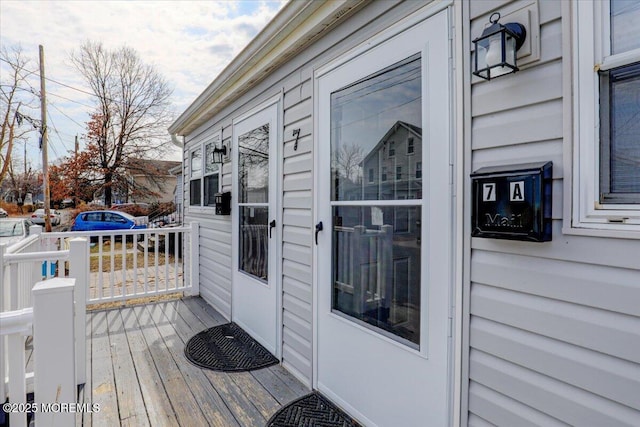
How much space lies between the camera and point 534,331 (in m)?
1.22

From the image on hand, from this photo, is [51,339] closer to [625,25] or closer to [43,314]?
[43,314]

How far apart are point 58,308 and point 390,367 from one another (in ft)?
4.96

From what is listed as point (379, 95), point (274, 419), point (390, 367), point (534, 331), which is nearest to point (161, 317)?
point (274, 419)

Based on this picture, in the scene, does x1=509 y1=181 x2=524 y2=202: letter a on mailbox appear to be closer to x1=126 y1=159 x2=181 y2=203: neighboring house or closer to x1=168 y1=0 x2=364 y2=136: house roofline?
x1=168 y1=0 x2=364 y2=136: house roofline

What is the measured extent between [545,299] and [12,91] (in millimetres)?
18199

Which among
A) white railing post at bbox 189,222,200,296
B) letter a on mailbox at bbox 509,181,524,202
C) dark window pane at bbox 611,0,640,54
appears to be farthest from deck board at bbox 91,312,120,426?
dark window pane at bbox 611,0,640,54

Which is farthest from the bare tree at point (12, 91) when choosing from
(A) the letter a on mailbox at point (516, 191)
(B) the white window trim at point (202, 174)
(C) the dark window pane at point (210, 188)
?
(A) the letter a on mailbox at point (516, 191)

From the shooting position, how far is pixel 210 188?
462 centimetres

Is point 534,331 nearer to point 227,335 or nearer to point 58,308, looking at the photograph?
point 58,308

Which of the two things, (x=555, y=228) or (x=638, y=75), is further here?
(x=555, y=228)

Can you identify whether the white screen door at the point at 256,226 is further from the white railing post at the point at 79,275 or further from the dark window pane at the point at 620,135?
the dark window pane at the point at 620,135

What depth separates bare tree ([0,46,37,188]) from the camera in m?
12.6

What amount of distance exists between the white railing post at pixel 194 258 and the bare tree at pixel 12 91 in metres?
11.9

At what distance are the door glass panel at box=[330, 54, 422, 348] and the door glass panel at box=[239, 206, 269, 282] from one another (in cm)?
112
